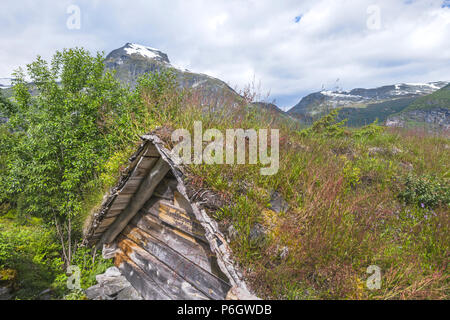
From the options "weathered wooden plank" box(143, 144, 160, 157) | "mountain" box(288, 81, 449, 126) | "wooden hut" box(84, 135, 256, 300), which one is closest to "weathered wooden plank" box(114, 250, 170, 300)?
"wooden hut" box(84, 135, 256, 300)

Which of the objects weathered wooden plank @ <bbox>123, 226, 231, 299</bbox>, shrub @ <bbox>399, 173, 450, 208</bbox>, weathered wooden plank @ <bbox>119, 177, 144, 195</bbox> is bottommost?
weathered wooden plank @ <bbox>123, 226, 231, 299</bbox>

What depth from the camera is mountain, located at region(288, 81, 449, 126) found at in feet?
17.3

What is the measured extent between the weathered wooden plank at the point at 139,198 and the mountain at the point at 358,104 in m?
3.21

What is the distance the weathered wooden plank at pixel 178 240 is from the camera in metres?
2.89

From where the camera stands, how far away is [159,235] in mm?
3727

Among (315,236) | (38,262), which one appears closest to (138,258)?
(315,236)

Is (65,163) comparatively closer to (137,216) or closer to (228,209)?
(137,216)

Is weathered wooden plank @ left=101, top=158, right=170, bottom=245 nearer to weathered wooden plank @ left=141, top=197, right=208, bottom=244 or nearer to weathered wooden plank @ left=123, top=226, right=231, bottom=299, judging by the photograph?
weathered wooden plank @ left=141, top=197, right=208, bottom=244

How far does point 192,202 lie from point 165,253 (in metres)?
1.98

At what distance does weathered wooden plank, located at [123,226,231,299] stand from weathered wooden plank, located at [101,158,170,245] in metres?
0.26

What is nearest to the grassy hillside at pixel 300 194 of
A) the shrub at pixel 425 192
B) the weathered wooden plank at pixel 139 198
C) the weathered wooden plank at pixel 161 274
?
the shrub at pixel 425 192

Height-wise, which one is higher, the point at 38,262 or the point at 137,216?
the point at 137,216

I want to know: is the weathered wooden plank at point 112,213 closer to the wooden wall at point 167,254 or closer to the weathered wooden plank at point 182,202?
the wooden wall at point 167,254
